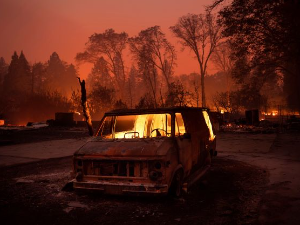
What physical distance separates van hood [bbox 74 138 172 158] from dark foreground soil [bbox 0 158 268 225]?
97 cm

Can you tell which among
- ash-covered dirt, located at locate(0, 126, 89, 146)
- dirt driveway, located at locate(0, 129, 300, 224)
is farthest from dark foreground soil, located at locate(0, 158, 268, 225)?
ash-covered dirt, located at locate(0, 126, 89, 146)

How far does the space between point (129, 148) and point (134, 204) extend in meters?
1.12

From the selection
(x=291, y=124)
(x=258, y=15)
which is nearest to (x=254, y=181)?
(x=258, y=15)

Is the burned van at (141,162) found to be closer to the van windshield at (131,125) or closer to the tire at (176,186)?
the tire at (176,186)

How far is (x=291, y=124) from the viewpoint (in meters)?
22.2

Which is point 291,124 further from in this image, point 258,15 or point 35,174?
point 35,174

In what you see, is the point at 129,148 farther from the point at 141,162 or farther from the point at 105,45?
the point at 105,45

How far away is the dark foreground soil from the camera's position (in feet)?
13.8

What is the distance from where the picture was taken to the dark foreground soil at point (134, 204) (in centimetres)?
421

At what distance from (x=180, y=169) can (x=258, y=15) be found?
18544 millimetres

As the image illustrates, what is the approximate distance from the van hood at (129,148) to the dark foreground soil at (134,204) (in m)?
0.97

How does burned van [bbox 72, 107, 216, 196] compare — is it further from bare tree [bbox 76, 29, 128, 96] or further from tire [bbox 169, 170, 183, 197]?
bare tree [bbox 76, 29, 128, 96]

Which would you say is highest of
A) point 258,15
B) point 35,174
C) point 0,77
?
point 0,77

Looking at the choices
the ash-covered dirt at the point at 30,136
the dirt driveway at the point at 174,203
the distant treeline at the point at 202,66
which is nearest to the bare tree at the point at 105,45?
the distant treeline at the point at 202,66
